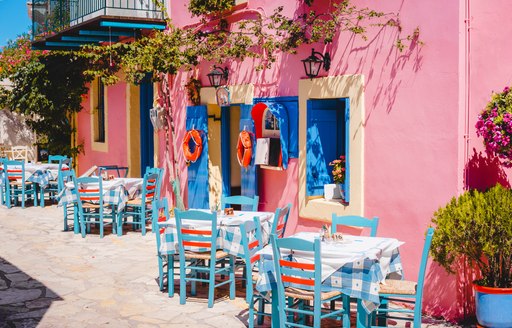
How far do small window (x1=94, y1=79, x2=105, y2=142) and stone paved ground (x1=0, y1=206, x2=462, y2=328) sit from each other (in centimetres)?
631

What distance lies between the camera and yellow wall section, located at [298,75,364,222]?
808 cm

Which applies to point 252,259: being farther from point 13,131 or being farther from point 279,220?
point 13,131

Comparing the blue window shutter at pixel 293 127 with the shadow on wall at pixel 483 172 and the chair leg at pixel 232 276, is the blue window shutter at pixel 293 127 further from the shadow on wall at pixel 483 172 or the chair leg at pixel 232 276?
the shadow on wall at pixel 483 172

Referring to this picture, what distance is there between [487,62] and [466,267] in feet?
7.10

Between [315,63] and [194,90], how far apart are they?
154 inches

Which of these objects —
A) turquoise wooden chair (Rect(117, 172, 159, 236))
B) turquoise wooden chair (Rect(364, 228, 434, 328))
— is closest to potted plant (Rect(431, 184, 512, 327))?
turquoise wooden chair (Rect(364, 228, 434, 328))

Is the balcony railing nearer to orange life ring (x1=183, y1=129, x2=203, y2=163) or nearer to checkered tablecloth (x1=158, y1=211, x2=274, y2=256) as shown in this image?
orange life ring (x1=183, y1=129, x2=203, y2=163)

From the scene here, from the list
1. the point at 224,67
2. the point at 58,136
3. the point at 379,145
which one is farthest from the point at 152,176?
the point at 58,136

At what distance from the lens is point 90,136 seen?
1808 cm

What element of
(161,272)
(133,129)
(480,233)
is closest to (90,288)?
(161,272)

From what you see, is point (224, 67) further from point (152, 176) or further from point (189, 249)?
point (189, 249)

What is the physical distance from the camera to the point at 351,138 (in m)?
8.23

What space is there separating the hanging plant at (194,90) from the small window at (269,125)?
2.17 m

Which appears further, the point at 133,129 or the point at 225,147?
the point at 133,129
